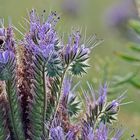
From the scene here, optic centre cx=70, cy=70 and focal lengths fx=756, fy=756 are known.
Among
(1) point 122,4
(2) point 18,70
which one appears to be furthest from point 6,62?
(1) point 122,4

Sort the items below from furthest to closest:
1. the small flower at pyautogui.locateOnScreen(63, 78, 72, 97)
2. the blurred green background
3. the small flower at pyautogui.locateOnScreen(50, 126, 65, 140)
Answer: the blurred green background, the small flower at pyautogui.locateOnScreen(63, 78, 72, 97), the small flower at pyautogui.locateOnScreen(50, 126, 65, 140)

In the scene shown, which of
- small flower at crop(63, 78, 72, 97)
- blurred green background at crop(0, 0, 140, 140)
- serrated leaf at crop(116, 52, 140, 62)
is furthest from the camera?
blurred green background at crop(0, 0, 140, 140)

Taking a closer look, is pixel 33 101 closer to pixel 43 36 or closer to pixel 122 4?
pixel 43 36

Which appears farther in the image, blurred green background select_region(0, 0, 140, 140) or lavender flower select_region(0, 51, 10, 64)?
blurred green background select_region(0, 0, 140, 140)

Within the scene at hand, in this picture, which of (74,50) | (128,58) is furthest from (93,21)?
(74,50)

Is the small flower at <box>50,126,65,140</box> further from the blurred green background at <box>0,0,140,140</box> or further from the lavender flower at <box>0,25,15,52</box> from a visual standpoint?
the blurred green background at <box>0,0,140,140</box>

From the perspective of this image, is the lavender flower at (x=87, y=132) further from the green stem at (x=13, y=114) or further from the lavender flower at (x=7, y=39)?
the lavender flower at (x=7, y=39)

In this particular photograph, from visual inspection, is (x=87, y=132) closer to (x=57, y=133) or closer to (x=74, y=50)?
(x=57, y=133)

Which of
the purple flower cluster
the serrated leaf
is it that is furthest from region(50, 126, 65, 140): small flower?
the serrated leaf
